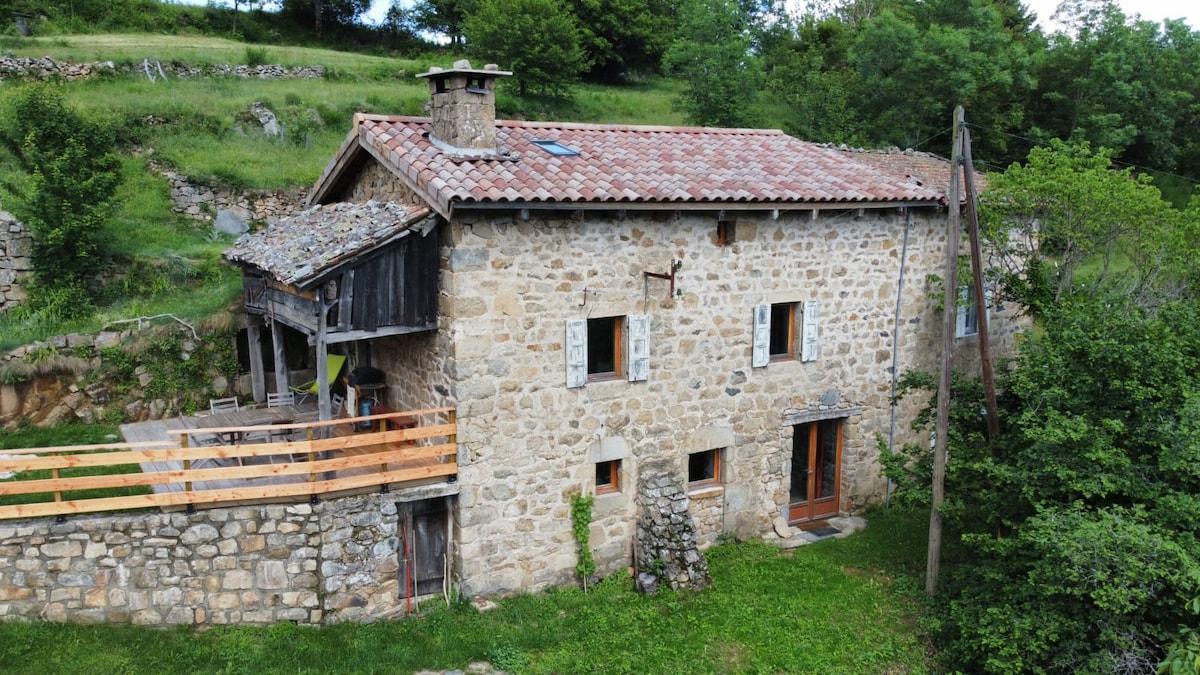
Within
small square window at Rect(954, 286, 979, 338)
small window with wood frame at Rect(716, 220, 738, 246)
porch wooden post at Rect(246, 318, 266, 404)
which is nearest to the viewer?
small window with wood frame at Rect(716, 220, 738, 246)

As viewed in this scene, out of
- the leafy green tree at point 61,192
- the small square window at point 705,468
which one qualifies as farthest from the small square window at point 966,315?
the leafy green tree at point 61,192

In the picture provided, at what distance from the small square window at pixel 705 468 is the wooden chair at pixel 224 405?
762 cm

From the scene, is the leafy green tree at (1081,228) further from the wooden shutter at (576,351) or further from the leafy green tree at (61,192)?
the leafy green tree at (61,192)

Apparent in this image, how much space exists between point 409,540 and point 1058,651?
7.55m

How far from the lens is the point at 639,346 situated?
10438mm

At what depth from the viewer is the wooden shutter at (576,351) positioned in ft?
32.6

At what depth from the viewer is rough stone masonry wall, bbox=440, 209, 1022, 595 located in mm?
9531

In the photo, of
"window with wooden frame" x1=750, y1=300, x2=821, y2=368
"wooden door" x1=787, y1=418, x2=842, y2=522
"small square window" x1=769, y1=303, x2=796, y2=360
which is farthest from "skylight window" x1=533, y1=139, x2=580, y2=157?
"wooden door" x1=787, y1=418, x2=842, y2=522

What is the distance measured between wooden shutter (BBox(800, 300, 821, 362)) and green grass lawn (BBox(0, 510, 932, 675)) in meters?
3.01

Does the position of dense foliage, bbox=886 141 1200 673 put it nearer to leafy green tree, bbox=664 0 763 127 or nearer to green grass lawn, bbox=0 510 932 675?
green grass lawn, bbox=0 510 932 675

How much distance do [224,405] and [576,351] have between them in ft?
24.6

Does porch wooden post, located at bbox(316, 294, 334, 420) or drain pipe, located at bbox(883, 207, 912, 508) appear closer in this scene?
porch wooden post, located at bbox(316, 294, 334, 420)

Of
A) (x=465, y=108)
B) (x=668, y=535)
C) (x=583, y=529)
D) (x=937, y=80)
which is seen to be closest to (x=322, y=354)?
(x=465, y=108)

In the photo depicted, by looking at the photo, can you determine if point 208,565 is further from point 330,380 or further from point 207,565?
point 330,380
